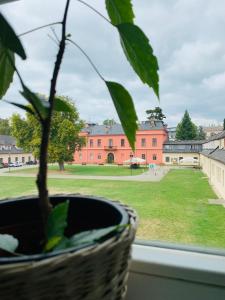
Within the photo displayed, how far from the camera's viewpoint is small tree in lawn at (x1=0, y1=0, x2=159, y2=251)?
0.31 meters

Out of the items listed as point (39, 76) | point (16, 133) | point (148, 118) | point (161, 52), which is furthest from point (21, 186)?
point (161, 52)

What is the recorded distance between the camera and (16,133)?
1.30 meters

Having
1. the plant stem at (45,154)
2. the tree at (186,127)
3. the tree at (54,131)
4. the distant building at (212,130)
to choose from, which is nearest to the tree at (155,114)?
the tree at (186,127)

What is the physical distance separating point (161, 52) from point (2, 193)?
0.90 meters

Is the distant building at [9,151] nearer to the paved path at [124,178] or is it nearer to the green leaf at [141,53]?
the paved path at [124,178]

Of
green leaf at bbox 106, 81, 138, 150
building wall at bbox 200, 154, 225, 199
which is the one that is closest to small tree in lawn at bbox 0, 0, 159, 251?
green leaf at bbox 106, 81, 138, 150

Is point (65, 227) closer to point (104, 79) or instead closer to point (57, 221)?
point (57, 221)

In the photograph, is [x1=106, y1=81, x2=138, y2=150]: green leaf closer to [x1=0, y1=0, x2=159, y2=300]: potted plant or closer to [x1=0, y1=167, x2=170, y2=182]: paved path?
[x1=0, y1=0, x2=159, y2=300]: potted plant

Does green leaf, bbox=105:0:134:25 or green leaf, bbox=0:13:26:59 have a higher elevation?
green leaf, bbox=105:0:134:25

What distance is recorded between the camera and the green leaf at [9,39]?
0.28m

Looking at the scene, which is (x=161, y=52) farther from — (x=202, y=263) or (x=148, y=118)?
(x=202, y=263)

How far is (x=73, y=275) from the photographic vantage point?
249 mm

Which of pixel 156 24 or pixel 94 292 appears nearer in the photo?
pixel 94 292

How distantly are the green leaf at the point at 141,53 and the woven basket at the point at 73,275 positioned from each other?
21cm
